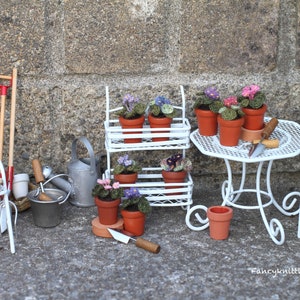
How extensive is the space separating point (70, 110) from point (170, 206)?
563 millimetres

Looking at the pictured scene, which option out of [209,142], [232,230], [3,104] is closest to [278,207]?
[232,230]

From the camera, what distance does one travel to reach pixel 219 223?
223 centimetres

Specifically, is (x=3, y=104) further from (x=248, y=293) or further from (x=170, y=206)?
(x=248, y=293)

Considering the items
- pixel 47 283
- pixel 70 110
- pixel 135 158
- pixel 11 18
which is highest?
pixel 11 18

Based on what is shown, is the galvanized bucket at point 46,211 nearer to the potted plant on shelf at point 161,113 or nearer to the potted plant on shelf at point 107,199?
the potted plant on shelf at point 107,199

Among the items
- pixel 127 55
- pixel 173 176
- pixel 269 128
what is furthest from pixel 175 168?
pixel 127 55

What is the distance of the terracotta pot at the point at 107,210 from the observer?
2.26 m

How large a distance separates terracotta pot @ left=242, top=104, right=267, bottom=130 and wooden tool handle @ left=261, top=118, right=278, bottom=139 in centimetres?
4

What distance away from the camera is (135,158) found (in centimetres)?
262

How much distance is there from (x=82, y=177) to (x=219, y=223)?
0.60 metres

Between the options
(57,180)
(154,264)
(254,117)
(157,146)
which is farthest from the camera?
(57,180)

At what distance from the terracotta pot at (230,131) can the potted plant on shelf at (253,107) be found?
0.05 meters

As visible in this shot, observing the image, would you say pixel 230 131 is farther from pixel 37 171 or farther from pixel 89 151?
pixel 37 171

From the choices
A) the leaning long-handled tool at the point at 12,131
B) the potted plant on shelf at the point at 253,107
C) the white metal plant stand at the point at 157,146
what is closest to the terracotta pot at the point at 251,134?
the potted plant on shelf at the point at 253,107
